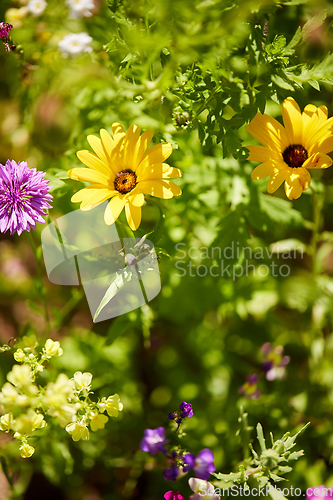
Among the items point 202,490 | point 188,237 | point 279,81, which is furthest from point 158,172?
point 202,490

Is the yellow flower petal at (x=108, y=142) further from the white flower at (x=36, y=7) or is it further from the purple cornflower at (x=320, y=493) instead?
the purple cornflower at (x=320, y=493)

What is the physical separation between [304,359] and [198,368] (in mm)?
616

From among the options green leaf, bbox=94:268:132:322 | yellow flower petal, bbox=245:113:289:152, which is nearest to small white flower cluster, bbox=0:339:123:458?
green leaf, bbox=94:268:132:322

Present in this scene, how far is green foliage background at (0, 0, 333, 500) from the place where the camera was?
3.29ft

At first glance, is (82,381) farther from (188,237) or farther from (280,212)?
(280,212)

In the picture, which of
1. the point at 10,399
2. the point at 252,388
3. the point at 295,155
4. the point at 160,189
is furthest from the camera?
the point at 252,388

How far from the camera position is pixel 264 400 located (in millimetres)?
1651

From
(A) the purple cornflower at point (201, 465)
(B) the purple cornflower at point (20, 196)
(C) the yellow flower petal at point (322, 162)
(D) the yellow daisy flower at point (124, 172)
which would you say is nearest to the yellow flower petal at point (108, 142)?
(D) the yellow daisy flower at point (124, 172)

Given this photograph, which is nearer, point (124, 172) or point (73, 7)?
point (124, 172)

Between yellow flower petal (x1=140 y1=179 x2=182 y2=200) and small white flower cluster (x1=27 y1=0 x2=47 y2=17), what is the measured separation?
1.08m

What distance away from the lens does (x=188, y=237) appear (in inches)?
63.2

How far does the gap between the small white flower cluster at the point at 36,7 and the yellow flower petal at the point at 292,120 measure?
45.6 inches

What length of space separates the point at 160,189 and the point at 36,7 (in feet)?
3.84

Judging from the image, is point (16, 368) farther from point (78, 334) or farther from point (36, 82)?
point (36, 82)
